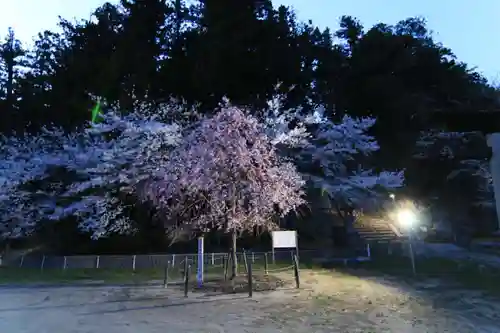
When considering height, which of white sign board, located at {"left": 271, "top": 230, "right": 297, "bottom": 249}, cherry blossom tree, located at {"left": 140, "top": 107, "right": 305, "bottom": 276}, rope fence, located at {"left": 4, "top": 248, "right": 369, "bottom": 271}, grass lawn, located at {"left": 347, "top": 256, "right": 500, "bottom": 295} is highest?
cherry blossom tree, located at {"left": 140, "top": 107, "right": 305, "bottom": 276}

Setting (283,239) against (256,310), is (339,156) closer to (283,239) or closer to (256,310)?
(283,239)

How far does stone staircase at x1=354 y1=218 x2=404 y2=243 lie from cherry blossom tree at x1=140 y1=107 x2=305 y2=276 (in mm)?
10129

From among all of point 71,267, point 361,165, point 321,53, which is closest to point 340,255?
point 361,165

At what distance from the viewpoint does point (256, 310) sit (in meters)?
7.96

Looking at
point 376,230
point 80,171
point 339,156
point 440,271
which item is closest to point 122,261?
point 80,171

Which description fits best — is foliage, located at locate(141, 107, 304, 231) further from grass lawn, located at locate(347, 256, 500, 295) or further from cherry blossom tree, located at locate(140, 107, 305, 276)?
grass lawn, located at locate(347, 256, 500, 295)

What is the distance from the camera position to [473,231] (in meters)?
20.1

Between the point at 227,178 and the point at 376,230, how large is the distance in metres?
14.1

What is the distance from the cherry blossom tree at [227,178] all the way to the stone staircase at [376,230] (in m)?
10.1

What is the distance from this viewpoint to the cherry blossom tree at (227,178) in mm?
11141

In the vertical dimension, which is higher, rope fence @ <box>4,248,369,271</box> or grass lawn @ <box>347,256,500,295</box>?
rope fence @ <box>4,248,369,271</box>

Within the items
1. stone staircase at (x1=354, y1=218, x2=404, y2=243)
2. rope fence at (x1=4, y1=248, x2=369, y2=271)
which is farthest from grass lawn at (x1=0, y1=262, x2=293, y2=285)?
stone staircase at (x1=354, y1=218, x2=404, y2=243)

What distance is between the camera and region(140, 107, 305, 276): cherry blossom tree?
11141mm

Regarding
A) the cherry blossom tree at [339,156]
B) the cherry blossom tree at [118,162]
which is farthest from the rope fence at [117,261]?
the cherry blossom tree at [339,156]
